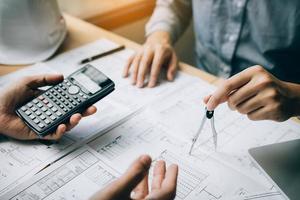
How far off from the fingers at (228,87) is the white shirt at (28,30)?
0.44 m

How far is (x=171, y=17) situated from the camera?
96 centimetres

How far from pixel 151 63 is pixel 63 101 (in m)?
0.25

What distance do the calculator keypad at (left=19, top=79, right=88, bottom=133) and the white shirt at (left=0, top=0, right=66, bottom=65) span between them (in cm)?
22

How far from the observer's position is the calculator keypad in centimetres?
55

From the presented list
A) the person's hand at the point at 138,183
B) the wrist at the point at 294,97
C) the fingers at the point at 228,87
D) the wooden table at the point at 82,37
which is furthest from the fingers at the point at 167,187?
the wooden table at the point at 82,37

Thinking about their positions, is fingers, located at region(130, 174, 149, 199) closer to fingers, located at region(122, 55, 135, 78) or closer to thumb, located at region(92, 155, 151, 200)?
thumb, located at region(92, 155, 151, 200)

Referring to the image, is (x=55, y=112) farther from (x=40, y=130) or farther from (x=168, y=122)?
(x=168, y=122)

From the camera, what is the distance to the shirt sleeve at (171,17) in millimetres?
933

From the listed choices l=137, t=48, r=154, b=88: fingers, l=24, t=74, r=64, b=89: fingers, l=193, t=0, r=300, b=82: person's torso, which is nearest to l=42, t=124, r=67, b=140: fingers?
l=24, t=74, r=64, b=89: fingers

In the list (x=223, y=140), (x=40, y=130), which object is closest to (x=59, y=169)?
(x=40, y=130)

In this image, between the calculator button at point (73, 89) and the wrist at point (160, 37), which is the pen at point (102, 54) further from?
the calculator button at point (73, 89)

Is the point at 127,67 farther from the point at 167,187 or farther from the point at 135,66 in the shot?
the point at 167,187

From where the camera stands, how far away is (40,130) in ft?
1.74

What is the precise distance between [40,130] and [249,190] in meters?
0.33
